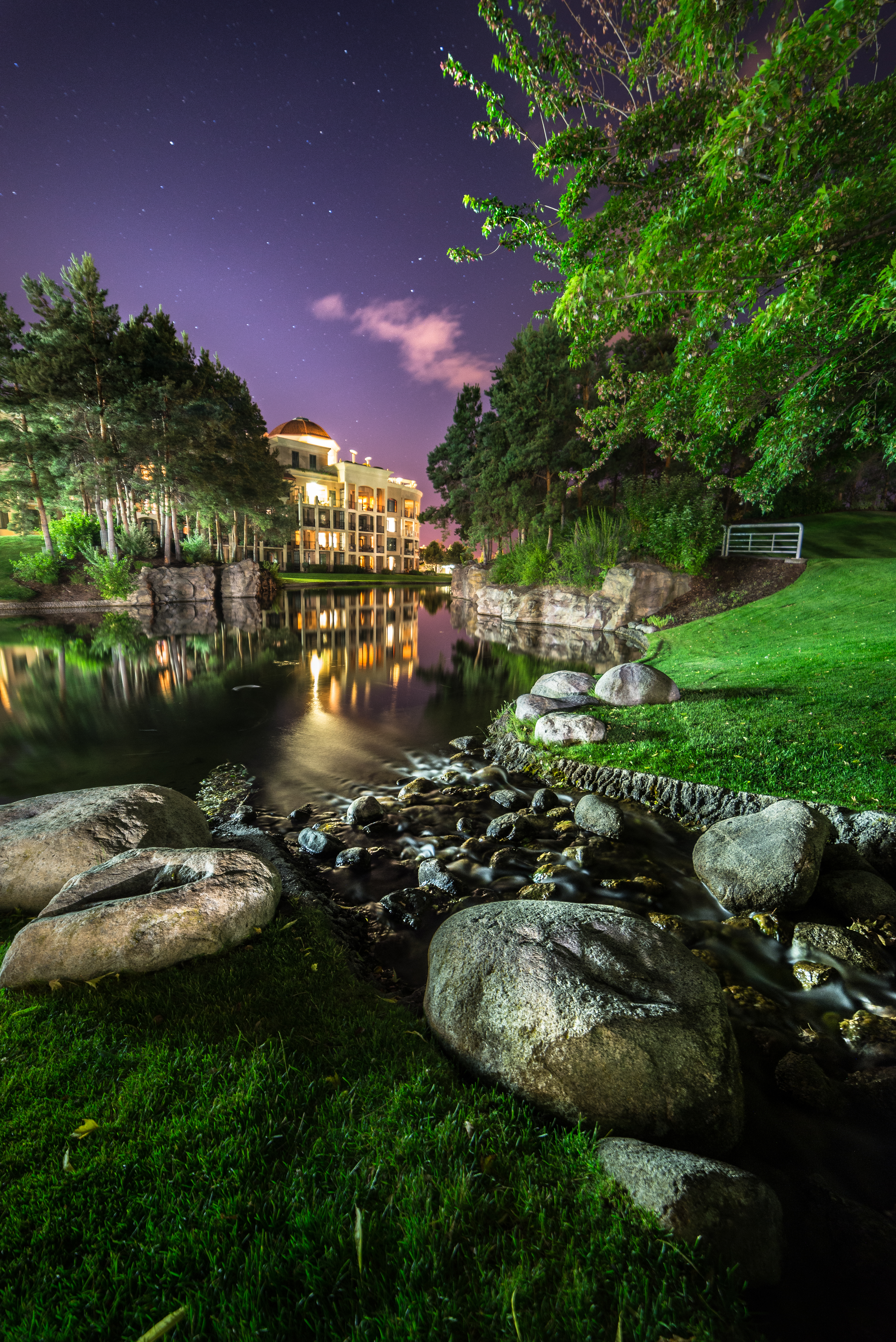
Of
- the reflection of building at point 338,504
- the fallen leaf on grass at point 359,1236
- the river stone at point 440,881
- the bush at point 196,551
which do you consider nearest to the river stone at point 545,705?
the river stone at point 440,881

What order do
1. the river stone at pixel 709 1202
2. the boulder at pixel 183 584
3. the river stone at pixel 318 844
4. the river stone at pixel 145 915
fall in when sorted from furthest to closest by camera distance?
1. the boulder at pixel 183 584
2. the river stone at pixel 318 844
3. the river stone at pixel 145 915
4. the river stone at pixel 709 1202

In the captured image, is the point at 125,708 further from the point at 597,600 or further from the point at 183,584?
the point at 183,584

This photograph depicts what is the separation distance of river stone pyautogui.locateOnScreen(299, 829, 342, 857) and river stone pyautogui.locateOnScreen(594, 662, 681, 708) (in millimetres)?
6008

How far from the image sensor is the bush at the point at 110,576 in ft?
105

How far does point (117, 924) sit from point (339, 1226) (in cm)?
236

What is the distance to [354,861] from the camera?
6.24 m

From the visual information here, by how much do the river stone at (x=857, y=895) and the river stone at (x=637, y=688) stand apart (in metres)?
4.83

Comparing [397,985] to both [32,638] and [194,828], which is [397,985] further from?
[32,638]

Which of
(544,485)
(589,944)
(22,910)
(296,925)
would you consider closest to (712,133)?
(589,944)

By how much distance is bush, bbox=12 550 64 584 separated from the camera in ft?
106

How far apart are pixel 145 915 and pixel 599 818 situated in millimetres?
5366

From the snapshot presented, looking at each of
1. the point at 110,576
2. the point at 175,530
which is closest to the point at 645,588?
the point at 110,576

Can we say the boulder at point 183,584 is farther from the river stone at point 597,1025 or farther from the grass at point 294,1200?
the river stone at point 597,1025

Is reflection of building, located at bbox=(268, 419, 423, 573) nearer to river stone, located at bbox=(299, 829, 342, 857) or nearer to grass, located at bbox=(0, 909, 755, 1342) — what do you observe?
river stone, located at bbox=(299, 829, 342, 857)
